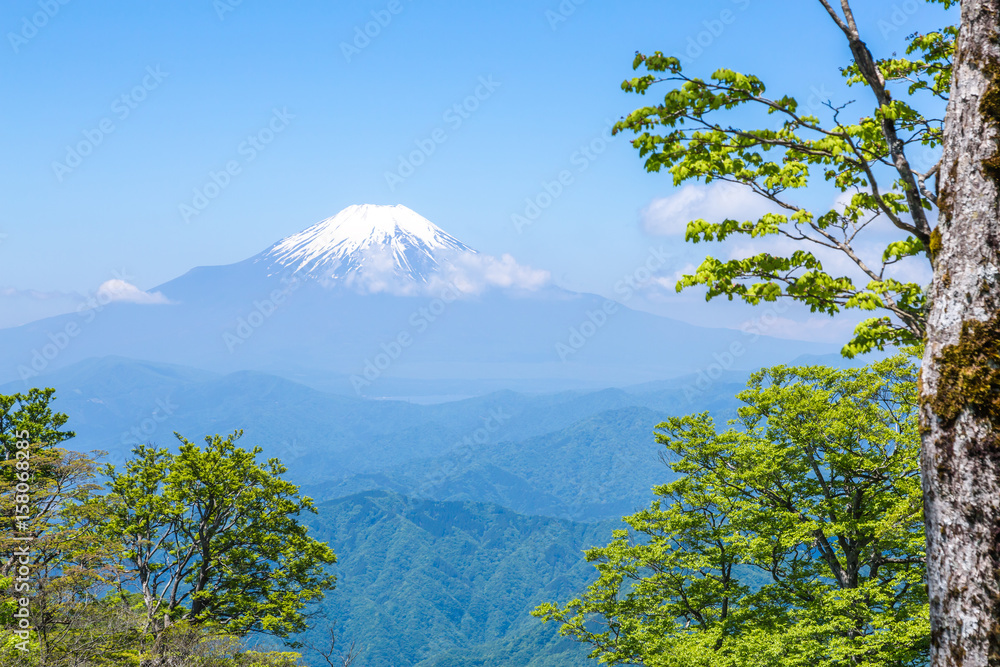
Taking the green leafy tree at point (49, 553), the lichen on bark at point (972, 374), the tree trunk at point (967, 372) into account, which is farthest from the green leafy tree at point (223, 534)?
the lichen on bark at point (972, 374)

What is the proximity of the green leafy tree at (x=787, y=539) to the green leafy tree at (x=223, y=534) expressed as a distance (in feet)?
30.8

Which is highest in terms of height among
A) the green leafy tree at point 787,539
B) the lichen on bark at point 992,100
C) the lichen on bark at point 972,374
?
the lichen on bark at point 992,100

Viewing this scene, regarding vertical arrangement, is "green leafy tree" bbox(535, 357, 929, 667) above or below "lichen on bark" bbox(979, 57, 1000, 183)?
below

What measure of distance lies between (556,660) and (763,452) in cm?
14073

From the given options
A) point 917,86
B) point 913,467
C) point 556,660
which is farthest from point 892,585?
point 556,660

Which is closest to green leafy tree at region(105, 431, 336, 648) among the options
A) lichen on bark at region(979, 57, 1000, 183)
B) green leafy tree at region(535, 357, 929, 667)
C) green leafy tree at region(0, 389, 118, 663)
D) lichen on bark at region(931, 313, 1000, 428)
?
green leafy tree at region(0, 389, 118, 663)

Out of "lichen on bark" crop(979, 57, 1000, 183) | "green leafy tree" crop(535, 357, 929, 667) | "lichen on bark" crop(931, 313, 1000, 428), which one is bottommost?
"green leafy tree" crop(535, 357, 929, 667)

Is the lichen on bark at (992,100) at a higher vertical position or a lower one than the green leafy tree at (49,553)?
Result: higher

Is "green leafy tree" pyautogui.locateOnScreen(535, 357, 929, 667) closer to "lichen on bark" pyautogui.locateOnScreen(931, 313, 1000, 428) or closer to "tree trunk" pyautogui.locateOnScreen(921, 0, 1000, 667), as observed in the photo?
"tree trunk" pyautogui.locateOnScreen(921, 0, 1000, 667)

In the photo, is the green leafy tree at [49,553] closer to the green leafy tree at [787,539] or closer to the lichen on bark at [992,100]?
the green leafy tree at [787,539]

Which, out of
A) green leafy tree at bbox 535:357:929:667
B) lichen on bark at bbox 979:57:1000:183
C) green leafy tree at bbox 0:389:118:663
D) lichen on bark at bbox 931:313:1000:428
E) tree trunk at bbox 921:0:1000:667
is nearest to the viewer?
tree trunk at bbox 921:0:1000:667

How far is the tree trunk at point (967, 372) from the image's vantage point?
3734 millimetres

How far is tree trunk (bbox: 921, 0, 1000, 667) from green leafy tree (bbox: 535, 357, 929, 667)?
11.8 m

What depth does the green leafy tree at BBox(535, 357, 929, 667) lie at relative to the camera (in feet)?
51.2
